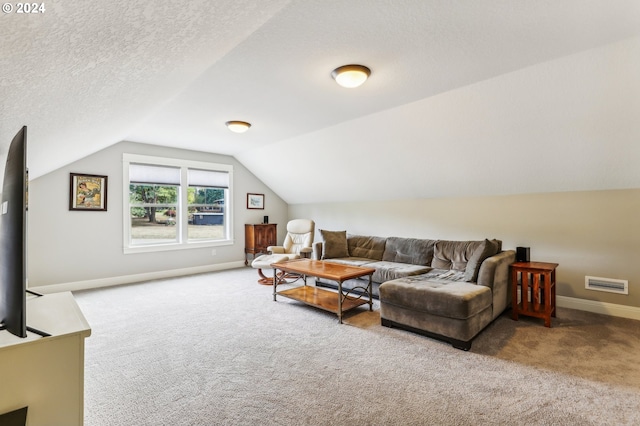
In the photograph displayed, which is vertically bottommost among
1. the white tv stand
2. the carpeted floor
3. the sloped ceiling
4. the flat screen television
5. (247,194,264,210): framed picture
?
the carpeted floor

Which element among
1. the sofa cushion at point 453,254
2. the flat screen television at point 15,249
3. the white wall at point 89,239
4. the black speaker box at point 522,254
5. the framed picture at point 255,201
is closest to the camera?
the flat screen television at point 15,249

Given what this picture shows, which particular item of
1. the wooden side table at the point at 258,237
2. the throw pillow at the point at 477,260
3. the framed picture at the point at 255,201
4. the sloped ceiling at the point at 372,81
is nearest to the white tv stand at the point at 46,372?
the sloped ceiling at the point at 372,81

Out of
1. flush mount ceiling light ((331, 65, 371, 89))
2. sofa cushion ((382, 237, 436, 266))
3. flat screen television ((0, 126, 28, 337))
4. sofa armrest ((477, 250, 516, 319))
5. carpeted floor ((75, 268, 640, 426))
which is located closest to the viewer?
flat screen television ((0, 126, 28, 337))

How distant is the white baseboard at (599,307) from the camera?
11.0 ft

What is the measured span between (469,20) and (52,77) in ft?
7.79

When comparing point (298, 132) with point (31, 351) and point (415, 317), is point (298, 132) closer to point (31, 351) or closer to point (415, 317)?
point (415, 317)

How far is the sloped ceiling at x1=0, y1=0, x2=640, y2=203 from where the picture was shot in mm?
1269

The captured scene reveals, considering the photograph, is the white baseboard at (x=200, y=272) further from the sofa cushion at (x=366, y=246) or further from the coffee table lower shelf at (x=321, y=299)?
the coffee table lower shelf at (x=321, y=299)

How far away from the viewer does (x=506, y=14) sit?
1957 millimetres

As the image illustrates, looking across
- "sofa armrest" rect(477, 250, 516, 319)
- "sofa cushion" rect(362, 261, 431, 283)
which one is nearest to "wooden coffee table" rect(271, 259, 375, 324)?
"sofa cushion" rect(362, 261, 431, 283)

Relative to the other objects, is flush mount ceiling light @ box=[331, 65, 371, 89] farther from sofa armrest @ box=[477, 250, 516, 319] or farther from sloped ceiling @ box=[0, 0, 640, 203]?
sofa armrest @ box=[477, 250, 516, 319]

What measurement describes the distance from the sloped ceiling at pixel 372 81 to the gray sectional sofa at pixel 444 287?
110cm

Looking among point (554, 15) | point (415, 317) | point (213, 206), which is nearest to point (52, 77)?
point (554, 15)

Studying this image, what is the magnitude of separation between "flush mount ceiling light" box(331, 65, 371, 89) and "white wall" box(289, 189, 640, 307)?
2917 mm
